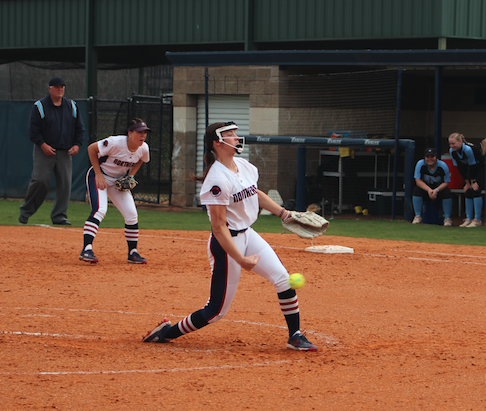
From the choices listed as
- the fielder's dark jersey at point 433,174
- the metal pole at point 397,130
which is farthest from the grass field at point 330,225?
the fielder's dark jersey at point 433,174

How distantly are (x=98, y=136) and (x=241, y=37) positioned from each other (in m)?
4.72

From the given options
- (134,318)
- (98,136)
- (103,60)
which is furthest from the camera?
(103,60)

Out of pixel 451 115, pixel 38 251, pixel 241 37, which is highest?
pixel 241 37

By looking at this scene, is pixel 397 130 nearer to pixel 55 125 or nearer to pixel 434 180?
pixel 434 180

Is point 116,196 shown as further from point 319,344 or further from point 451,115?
point 451,115

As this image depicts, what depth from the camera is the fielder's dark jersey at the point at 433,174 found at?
1425 centimetres

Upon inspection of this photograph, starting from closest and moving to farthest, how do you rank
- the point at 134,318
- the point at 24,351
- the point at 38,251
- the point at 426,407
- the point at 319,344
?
the point at 426,407 < the point at 24,351 < the point at 319,344 < the point at 134,318 < the point at 38,251

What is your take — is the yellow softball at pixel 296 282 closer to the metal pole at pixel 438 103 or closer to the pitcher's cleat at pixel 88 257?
the pitcher's cleat at pixel 88 257

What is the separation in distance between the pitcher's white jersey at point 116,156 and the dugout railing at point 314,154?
658 centimetres

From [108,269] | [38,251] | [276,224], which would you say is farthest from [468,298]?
[276,224]

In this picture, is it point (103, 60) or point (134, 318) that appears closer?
point (134, 318)

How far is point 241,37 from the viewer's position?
19.9 meters

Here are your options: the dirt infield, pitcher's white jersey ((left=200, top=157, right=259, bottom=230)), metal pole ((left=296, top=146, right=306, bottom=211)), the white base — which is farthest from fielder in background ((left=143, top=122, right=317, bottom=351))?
metal pole ((left=296, top=146, right=306, bottom=211))

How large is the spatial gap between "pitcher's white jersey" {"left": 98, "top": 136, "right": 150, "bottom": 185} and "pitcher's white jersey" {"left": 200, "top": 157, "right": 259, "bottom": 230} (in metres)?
4.01
